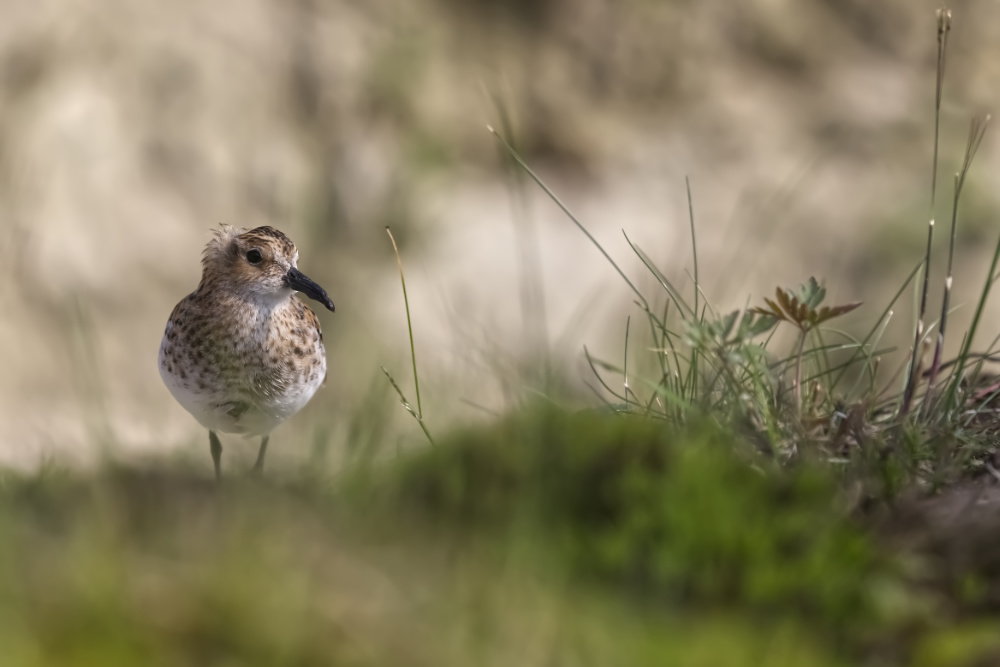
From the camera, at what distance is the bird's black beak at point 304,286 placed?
394 centimetres

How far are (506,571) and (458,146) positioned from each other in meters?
10.9

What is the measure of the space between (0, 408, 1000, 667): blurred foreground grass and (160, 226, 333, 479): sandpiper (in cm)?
155

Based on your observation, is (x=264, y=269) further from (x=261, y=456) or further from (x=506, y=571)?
(x=506, y=571)

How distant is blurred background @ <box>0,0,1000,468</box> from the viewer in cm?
1145

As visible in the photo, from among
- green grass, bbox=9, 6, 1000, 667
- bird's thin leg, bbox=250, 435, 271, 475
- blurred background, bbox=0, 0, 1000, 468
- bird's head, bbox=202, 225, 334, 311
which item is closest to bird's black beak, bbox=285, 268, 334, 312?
bird's head, bbox=202, 225, 334, 311

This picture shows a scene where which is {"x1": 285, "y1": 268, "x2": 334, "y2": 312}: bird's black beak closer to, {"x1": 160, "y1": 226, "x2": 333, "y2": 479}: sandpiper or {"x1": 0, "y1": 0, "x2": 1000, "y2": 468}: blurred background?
{"x1": 160, "y1": 226, "x2": 333, "y2": 479}: sandpiper

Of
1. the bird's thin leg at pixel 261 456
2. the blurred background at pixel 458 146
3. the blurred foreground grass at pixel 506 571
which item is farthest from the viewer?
the blurred background at pixel 458 146

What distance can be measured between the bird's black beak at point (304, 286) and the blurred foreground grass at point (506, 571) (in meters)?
1.63

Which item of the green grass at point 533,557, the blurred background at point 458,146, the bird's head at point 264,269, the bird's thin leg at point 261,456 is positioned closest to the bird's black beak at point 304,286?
the bird's head at point 264,269

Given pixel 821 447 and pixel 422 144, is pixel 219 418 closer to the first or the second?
pixel 821 447

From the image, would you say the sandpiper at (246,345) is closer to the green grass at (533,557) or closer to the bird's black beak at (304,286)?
the bird's black beak at (304,286)

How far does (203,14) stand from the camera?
11.9 meters

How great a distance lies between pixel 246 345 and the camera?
13.1 ft

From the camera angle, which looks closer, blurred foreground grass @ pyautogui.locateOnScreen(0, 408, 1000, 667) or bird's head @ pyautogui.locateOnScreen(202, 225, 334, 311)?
blurred foreground grass @ pyautogui.locateOnScreen(0, 408, 1000, 667)
